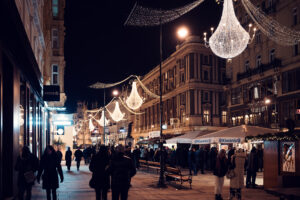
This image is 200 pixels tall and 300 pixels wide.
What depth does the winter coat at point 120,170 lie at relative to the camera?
952 centimetres

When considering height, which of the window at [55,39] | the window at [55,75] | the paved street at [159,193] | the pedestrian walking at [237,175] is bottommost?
the paved street at [159,193]

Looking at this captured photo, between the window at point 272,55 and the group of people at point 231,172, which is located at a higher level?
the window at point 272,55

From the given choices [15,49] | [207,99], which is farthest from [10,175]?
[207,99]

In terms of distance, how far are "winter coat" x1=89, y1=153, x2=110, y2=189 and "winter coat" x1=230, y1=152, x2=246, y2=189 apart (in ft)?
15.7

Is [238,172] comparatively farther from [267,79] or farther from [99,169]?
[267,79]

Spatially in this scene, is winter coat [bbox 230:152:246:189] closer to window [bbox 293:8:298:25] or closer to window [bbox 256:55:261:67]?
window [bbox 293:8:298:25]

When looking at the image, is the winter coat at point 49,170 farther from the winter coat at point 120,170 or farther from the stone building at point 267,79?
the stone building at point 267,79

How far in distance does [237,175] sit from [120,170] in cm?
545

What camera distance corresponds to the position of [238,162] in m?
13.9

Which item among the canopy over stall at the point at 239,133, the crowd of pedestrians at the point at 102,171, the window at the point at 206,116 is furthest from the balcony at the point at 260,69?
the crowd of pedestrians at the point at 102,171

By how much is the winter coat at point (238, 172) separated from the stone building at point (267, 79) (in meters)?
21.4

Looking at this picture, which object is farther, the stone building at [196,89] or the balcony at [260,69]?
the stone building at [196,89]

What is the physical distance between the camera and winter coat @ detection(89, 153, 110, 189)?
35.3ft

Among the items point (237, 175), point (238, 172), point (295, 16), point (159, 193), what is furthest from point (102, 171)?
point (295, 16)
